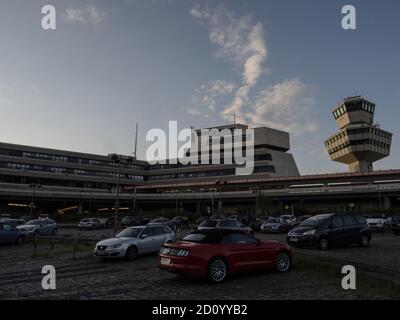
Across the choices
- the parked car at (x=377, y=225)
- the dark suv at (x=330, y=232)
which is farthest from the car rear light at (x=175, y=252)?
the parked car at (x=377, y=225)

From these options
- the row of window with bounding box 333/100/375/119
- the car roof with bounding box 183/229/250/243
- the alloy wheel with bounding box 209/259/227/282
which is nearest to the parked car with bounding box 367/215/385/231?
the car roof with bounding box 183/229/250/243

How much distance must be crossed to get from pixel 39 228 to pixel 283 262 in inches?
1003

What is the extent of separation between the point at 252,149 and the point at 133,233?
106852 millimetres

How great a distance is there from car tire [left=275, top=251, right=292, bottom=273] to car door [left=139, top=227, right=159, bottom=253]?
265 inches

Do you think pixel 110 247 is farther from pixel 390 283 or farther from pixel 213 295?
pixel 390 283

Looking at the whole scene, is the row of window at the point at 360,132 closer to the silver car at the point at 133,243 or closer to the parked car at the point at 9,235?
the silver car at the point at 133,243

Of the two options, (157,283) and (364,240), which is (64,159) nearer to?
(364,240)

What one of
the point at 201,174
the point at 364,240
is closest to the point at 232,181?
the point at 201,174

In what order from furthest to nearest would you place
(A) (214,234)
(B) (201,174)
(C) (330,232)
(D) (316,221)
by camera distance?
1. (B) (201,174)
2. (D) (316,221)
3. (C) (330,232)
4. (A) (214,234)

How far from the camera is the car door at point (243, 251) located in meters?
11.4

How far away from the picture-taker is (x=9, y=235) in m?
24.1

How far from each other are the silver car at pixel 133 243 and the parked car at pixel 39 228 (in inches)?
675

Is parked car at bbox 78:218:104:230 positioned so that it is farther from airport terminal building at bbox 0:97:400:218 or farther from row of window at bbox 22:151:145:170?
row of window at bbox 22:151:145:170

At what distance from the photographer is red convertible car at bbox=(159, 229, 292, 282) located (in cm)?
1063
